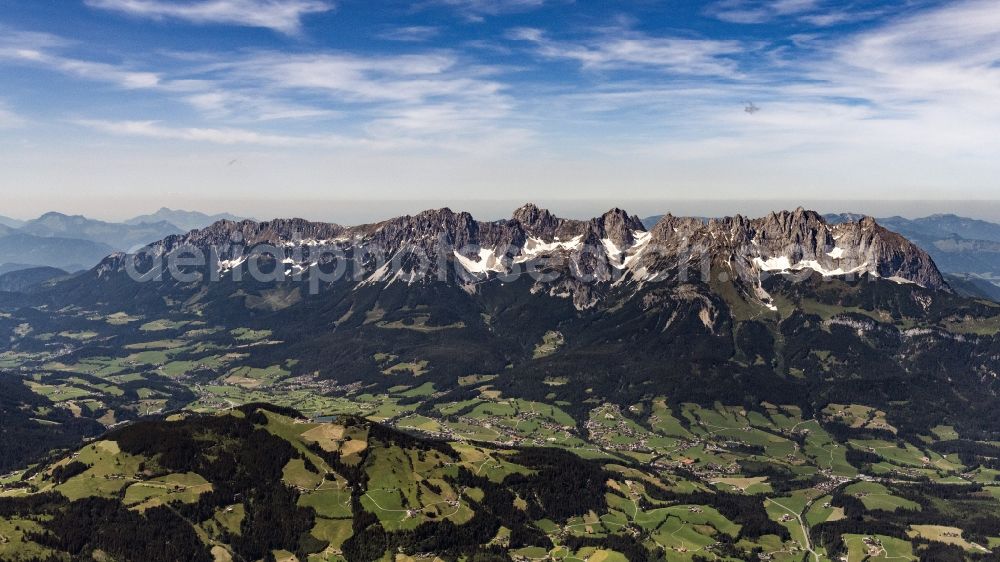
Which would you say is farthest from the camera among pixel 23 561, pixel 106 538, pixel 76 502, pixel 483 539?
pixel 483 539

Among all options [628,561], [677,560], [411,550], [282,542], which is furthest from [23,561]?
[677,560]

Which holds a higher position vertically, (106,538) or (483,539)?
(106,538)

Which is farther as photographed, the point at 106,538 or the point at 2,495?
the point at 2,495

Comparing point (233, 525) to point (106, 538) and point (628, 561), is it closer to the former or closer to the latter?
point (106, 538)

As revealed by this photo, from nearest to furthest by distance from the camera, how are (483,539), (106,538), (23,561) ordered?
(23,561) < (106,538) < (483,539)

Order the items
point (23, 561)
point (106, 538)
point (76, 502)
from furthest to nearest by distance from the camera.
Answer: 1. point (76, 502)
2. point (106, 538)
3. point (23, 561)

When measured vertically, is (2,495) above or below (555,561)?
above

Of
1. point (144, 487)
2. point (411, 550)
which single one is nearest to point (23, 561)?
point (144, 487)

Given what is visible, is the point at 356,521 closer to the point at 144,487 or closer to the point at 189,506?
the point at 189,506

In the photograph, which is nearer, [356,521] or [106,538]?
[106,538]
